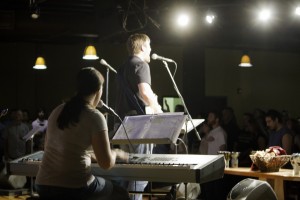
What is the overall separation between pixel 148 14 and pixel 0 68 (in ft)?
17.4

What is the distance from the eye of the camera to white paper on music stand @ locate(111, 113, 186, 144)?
10.4ft

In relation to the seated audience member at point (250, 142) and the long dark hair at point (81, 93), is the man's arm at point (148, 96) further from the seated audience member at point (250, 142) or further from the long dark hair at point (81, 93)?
the seated audience member at point (250, 142)

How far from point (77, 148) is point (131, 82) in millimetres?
1183

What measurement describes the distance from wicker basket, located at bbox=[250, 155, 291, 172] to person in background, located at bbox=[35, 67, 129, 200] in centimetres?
162

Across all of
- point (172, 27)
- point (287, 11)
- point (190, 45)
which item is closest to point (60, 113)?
point (172, 27)

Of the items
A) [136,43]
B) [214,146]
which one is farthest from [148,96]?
[214,146]

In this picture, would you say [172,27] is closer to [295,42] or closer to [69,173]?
[295,42]

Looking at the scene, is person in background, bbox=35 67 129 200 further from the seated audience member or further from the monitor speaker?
the seated audience member

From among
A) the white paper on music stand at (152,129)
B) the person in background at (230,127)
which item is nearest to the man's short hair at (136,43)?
the white paper on music stand at (152,129)

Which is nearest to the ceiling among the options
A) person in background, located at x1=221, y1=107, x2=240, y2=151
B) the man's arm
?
person in background, located at x1=221, y1=107, x2=240, y2=151

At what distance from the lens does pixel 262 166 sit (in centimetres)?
423

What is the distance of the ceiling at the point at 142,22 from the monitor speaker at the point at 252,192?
4.41 metres

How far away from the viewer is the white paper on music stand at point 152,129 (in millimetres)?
3159

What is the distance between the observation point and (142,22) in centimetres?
844
